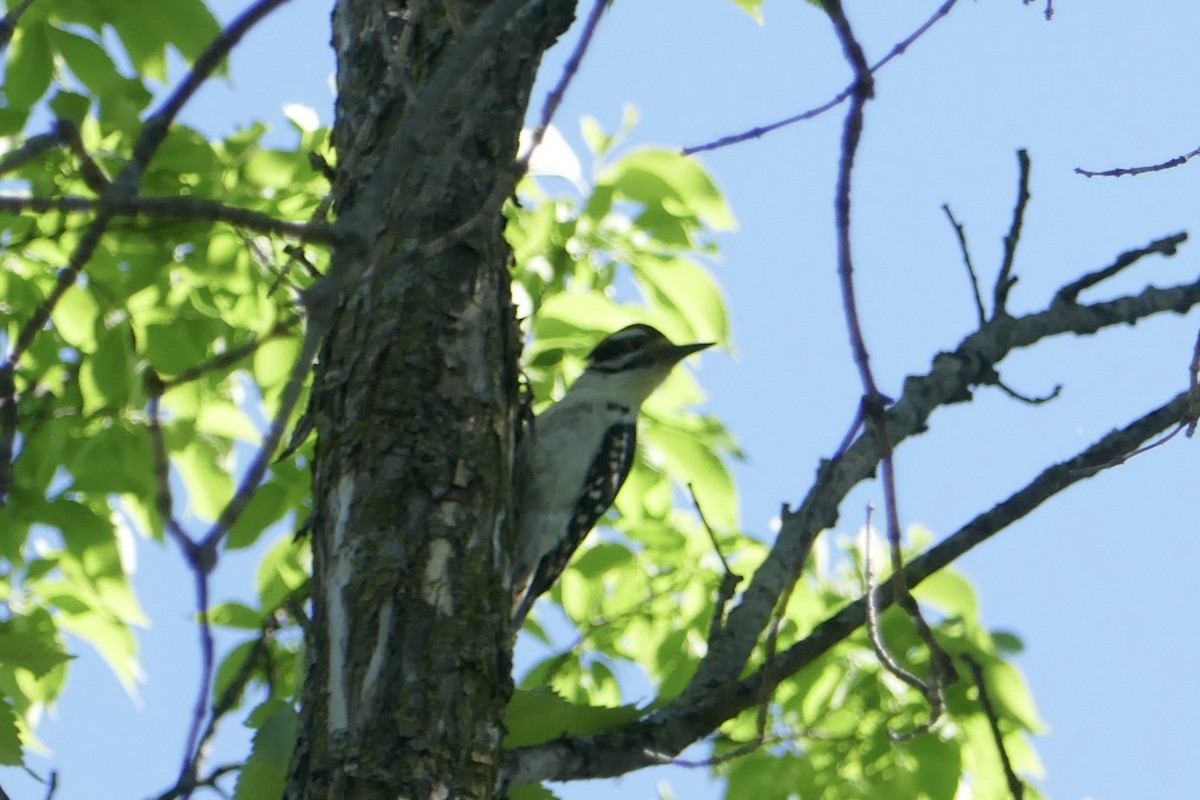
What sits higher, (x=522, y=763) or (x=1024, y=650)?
(x=1024, y=650)

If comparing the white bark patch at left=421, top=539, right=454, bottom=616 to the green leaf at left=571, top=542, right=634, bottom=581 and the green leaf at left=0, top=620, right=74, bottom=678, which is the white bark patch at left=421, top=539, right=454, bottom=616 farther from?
the green leaf at left=571, top=542, right=634, bottom=581

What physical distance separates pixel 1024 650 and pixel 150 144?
11.2ft

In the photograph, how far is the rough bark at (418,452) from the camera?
2594 millimetres

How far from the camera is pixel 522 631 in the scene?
4.84 meters

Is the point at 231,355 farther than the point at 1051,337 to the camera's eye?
No

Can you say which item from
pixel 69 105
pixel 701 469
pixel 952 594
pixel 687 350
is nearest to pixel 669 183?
pixel 701 469

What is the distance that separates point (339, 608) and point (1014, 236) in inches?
62.4

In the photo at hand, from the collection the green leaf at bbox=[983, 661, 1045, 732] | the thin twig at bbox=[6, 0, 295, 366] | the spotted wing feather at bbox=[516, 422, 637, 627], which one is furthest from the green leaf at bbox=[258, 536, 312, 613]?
the thin twig at bbox=[6, 0, 295, 366]

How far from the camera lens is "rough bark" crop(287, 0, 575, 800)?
259cm

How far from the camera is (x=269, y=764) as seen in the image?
2670 millimetres

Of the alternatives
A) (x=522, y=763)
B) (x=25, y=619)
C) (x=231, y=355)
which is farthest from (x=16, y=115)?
(x=231, y=355)

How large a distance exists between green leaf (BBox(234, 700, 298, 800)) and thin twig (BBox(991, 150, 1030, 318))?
5.76ft

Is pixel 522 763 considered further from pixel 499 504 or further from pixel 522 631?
pixel 522 631

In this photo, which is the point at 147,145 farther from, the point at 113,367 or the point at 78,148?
the point at 113,367
